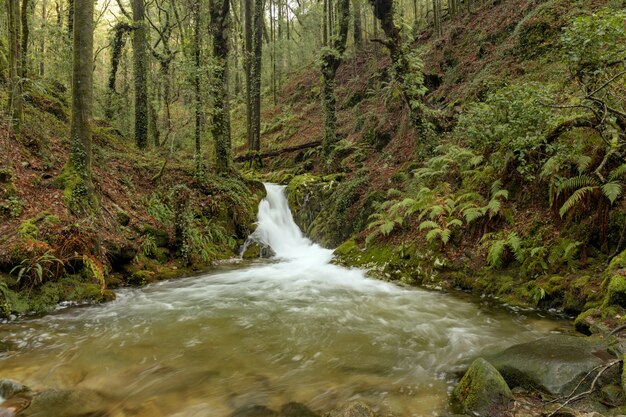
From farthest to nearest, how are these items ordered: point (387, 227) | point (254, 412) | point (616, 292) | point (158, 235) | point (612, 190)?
point (387, 227), point (158, 235), point (612, 190), point (616, 292), point (254, 412)

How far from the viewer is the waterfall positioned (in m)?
12.2

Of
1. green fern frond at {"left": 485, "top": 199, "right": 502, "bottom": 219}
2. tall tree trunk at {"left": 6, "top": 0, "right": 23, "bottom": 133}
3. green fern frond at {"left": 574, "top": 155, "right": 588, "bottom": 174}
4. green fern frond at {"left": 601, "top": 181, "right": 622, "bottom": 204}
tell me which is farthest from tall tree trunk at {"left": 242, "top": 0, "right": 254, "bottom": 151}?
green fern frond at {"left": 601, "top": 181, "right": 622, "bottom": 204}

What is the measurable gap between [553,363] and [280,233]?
10143 mm

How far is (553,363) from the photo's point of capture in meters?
3.77

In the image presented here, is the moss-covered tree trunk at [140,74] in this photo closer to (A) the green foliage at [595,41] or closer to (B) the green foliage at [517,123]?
(B) the green foliage at [517,123]

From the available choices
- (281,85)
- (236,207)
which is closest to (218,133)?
(236,207)

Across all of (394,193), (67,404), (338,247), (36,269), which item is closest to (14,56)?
(36,269)

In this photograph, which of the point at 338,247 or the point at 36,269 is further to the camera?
the point at 338,247

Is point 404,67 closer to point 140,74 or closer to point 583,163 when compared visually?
point 583,163

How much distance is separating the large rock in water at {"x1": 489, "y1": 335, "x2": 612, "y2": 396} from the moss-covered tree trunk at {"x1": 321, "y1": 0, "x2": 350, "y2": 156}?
493 inches

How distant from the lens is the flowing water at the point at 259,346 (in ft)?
13.4

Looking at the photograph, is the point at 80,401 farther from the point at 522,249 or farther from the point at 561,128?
the point at 561,128

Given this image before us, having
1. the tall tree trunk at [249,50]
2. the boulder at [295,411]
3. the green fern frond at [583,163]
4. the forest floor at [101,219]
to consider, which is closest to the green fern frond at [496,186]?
the green fern frond at [583,163]

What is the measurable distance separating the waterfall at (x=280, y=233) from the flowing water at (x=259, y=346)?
146 inches
